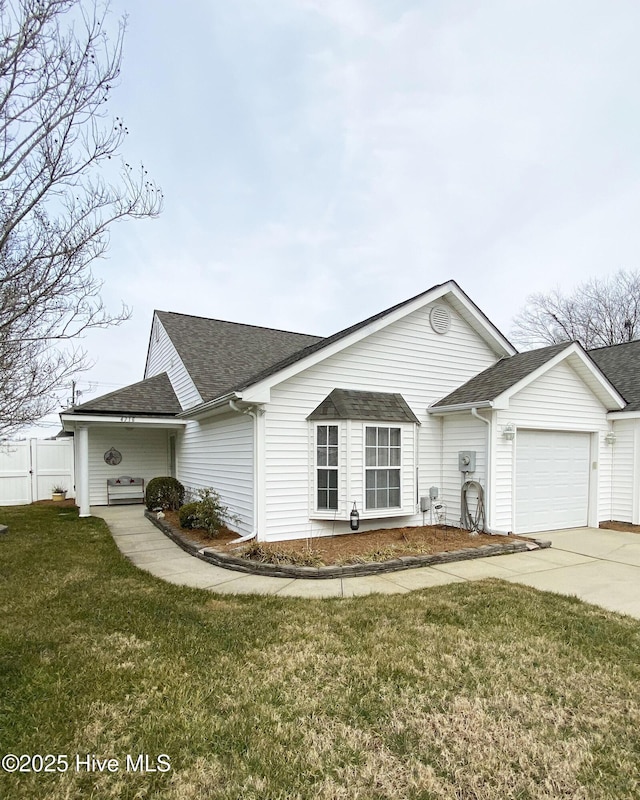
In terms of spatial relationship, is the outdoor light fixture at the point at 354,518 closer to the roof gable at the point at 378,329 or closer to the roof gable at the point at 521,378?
the roof gable at the point at 378,329

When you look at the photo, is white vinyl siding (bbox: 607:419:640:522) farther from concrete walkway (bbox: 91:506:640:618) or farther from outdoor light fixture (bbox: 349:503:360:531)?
outdoor light fixture (bbox: 349:503:360:531)

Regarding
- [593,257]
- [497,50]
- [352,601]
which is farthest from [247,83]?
[593,257]

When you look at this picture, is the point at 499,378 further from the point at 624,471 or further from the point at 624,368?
the point at 624,368

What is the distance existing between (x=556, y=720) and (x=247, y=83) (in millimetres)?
11931

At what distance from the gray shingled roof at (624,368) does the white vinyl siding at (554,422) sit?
913 mm

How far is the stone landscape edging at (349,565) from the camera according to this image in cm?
625

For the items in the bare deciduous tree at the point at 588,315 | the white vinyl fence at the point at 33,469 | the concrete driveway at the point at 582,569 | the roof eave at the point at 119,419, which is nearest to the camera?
the concrete driveway at the point at 582,569

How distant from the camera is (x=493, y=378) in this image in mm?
9523

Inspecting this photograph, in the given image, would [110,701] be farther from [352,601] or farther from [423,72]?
[423,72]

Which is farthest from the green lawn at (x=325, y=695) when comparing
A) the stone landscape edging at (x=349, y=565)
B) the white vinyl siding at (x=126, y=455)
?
the white vinyl siding at (x=126, y=455)

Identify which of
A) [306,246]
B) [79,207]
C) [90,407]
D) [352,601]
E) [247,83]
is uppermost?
[247,83]

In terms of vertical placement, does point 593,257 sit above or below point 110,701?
above

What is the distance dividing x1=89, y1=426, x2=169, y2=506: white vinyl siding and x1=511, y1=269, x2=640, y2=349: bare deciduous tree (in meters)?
24.3

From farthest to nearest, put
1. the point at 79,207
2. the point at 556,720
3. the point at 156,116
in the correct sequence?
the point at 156,116
the point at 79,207
the point at 556,720
